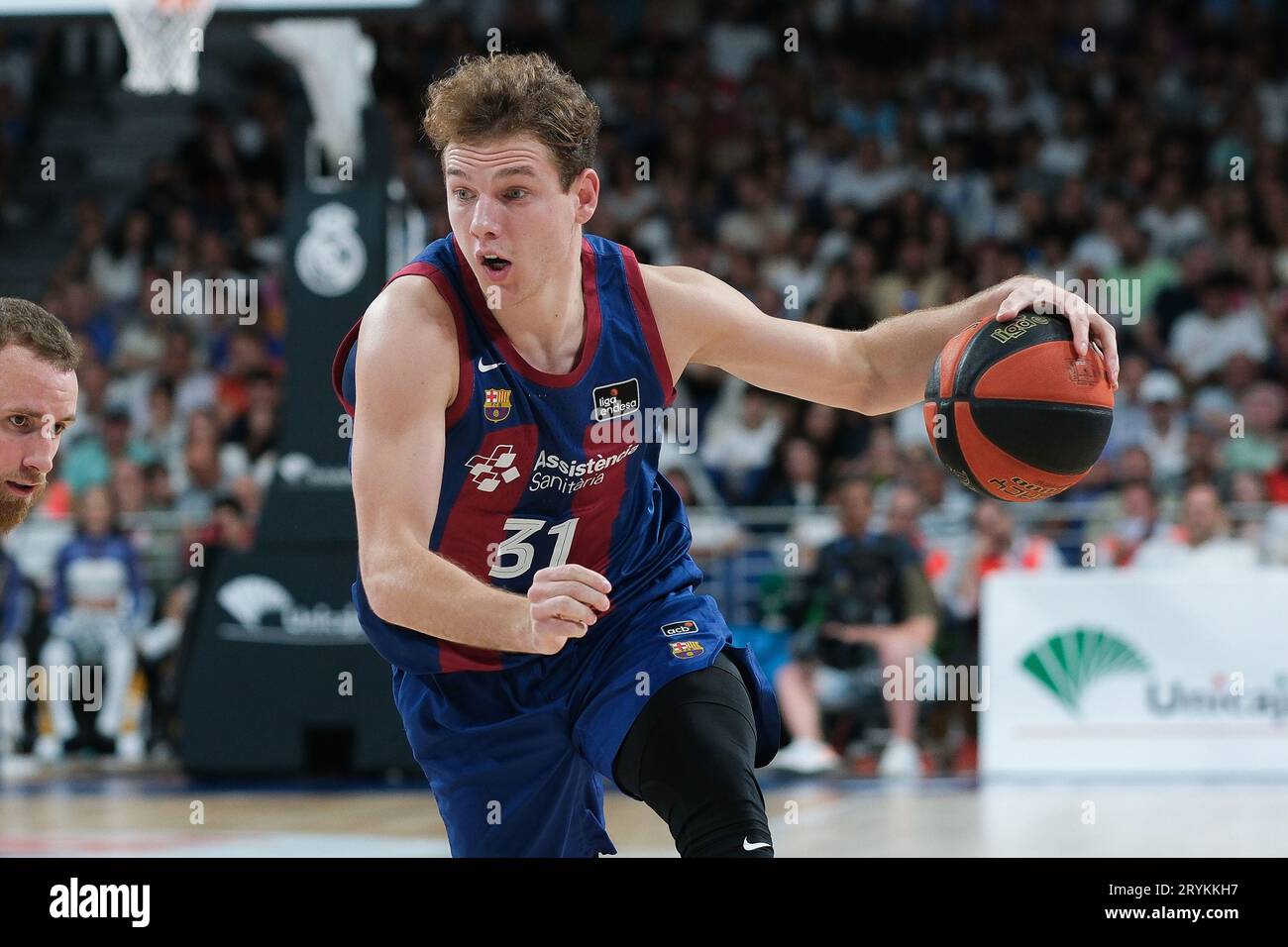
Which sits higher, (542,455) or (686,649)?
(542,455)

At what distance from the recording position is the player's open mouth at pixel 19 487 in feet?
11.0

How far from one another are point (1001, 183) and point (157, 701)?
7660 millimetres

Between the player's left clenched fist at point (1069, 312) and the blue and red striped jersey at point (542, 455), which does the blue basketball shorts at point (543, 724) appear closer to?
the blue and red striped jersey at point (542, 455)

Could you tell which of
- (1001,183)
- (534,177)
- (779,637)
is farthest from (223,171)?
(534,177)

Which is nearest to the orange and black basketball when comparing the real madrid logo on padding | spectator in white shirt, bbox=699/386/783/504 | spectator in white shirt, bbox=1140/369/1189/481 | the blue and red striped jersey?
the blue and red striped jersey

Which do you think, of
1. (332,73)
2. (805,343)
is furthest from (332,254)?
(805,343)

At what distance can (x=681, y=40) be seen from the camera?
15750mm

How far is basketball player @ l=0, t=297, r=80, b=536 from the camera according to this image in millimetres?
3268

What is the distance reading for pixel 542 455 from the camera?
358 centimetres

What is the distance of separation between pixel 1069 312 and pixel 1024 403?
0.73 feet

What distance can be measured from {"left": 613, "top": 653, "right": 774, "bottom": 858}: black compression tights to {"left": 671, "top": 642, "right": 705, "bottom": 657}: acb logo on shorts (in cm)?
5

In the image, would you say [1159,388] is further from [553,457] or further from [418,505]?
[418,505]

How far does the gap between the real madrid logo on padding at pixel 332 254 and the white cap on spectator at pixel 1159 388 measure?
5410 millimetres
